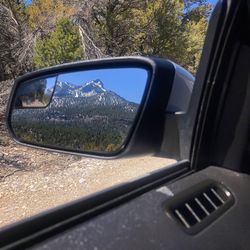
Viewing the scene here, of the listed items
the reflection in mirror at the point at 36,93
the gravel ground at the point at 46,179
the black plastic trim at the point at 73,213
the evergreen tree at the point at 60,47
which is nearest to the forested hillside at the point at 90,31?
the evergreen tree at the point at 60,47

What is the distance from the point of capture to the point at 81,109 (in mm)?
1913

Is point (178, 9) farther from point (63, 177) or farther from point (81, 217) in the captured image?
point (81, 217)

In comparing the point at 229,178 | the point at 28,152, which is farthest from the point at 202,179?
the point at 28,152

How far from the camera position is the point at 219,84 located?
5.17 ft

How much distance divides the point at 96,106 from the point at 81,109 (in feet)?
0.39

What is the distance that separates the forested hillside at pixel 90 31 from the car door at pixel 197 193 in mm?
10793

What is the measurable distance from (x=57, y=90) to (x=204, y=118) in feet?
2.21

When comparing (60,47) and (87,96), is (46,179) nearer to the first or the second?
(87,96)

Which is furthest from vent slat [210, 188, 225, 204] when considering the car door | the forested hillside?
the forested hillside

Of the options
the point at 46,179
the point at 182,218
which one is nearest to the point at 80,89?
the point at 182,218

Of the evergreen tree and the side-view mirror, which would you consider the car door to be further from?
the evergreen tree

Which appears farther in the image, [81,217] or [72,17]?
[72,17]

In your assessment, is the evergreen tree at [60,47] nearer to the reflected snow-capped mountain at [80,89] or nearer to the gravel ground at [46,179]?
the gravel ground at [46,179]

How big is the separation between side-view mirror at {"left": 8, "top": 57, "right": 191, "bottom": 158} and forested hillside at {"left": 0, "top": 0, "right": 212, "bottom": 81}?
10.5 metres
